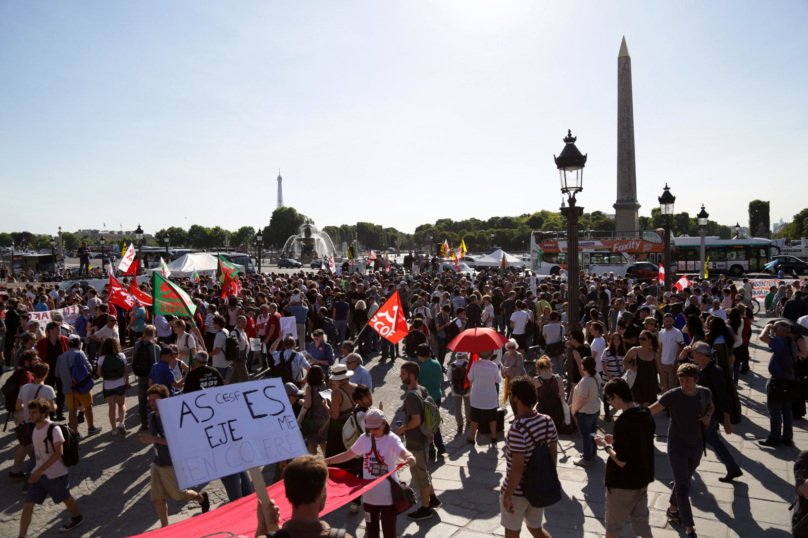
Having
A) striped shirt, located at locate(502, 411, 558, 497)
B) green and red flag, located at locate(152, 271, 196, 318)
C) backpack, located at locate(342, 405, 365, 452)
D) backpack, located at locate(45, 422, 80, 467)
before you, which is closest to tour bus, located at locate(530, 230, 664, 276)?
green and red flag, located at locate(152, 271, 196, 318)

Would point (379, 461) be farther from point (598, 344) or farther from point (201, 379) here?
point (598, 344)

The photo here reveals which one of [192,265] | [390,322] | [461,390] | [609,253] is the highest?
[609,253]

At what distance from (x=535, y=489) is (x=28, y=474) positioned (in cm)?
490

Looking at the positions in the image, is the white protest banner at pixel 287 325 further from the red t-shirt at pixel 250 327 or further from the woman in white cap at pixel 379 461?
the woman in white cap at pixel 379 461

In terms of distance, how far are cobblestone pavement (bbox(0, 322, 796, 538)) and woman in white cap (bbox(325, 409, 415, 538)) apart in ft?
3.40

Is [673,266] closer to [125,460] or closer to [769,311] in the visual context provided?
[769,311]

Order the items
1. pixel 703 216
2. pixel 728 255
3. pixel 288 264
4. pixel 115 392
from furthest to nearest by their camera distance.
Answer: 1. pixel 288 264
2. pixel 728 255
3. pixel 703 216
4. pixel 115 392

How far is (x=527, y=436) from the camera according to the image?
3822 mm

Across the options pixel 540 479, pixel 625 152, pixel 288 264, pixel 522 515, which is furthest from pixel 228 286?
pixel 288 264

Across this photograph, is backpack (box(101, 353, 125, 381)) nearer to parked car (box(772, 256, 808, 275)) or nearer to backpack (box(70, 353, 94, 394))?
backpack (box(70, 353, 94, 394))

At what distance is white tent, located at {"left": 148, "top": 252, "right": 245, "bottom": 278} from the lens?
2625 cm

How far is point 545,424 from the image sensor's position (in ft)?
12.7

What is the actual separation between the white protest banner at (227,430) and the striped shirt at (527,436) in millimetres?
1599

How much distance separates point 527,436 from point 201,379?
13.3 ft
